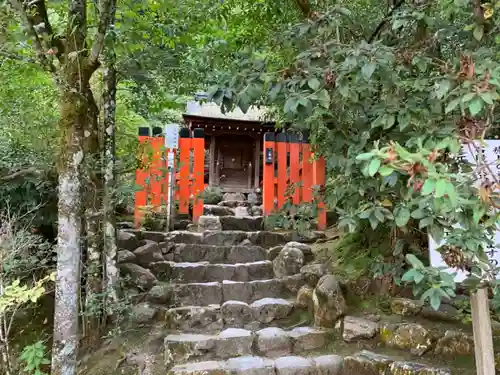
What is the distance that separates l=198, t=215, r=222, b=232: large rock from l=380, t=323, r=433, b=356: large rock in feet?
10.3

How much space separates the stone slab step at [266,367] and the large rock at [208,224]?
8.88 ft

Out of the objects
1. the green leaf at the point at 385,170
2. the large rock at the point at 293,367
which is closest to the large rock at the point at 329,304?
the large rock at the point at 293,367

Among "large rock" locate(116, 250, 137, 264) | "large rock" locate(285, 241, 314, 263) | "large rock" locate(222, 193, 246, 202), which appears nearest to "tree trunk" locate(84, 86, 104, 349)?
"large rock" locate(116, 250, 137, 264)

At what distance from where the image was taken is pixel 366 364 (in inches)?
124

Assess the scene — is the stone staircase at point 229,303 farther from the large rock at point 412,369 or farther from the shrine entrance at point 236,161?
the shrine entrance at point 236,161

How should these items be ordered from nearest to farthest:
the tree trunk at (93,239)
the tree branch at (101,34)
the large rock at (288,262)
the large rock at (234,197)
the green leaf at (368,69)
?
the green leaf at (368,69) < the tree branch at (101,34) < the tree trunk at (93,239) < the large rock at (288,262) < the large rock at (234,197)

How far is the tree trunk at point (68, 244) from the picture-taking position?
2629mm

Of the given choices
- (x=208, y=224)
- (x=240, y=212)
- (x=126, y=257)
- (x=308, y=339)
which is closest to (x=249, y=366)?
(x=308, y=339)

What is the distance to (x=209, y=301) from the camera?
4309 millimetres

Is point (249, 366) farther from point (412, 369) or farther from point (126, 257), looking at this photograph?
point (126, 257)

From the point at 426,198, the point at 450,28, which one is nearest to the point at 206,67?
the point at 450,28

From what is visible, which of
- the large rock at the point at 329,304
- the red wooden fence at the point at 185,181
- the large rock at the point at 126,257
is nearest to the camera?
the large rock at the point at 329,304

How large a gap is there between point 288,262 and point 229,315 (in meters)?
1.18

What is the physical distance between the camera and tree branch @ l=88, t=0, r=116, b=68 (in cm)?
277
